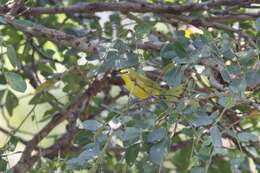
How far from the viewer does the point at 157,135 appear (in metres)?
0.99

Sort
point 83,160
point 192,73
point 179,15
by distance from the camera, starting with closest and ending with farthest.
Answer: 1. point 83,160
2. point 192,73
3. point 179,15

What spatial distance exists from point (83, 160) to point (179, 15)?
0.49 m

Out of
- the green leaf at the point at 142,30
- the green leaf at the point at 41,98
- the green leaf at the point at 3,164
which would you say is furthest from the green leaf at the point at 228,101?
the green leaf at the point at 41,98

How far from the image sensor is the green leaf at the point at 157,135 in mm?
989

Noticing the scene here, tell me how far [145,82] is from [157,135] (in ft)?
0.53

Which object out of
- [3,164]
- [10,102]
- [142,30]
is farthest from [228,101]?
[10,102]

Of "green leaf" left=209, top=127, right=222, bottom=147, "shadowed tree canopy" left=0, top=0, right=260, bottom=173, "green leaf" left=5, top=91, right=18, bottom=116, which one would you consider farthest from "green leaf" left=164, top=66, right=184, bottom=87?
"green leaf" left=5, top=91, right=18, bottom=116

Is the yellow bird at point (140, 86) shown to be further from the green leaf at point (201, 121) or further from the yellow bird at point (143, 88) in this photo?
the green leaf at point (201, 121)

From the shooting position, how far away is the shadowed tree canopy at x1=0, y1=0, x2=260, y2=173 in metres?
1.00

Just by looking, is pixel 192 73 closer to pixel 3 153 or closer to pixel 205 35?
pixel 205 35

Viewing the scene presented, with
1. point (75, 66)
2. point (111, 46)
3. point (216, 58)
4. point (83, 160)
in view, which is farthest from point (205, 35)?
point (75, 66)

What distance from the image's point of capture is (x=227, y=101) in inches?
39.3

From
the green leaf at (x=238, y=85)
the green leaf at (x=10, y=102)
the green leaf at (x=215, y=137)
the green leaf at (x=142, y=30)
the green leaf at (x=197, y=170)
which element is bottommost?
the green leaf at (x=10, y=102)

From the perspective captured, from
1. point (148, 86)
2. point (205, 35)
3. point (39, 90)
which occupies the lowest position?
point (39, 90)
